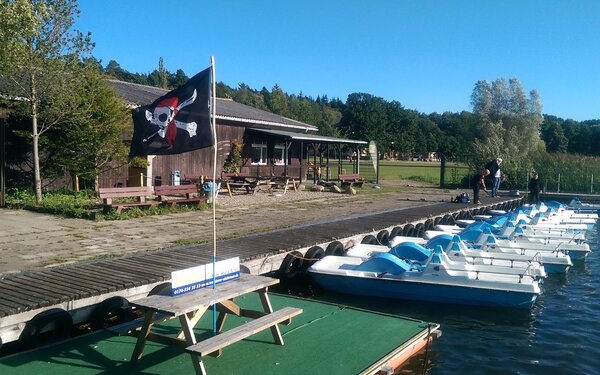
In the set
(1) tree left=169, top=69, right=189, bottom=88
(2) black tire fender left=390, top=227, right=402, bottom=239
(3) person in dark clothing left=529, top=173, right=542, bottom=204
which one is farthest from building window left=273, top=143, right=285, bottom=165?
(1) tree left=169, top=69, right=189, bottom=88

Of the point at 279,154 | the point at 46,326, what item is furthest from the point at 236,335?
the point at 279,154

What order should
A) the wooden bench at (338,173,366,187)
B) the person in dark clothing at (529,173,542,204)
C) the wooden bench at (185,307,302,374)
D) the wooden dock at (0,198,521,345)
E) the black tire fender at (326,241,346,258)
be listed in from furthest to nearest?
the wooden bench at (338,173,366,187) < the person in dark clothing at (529,173,542,204) < the black tire fender at (326,241,346,258) < the wooden dock at (0,198,521,345) < the wooden bench at (185,307,302,374)

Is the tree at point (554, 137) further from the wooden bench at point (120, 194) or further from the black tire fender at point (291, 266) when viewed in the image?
the black tire fender at point (291, 266)

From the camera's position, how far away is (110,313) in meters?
6.97

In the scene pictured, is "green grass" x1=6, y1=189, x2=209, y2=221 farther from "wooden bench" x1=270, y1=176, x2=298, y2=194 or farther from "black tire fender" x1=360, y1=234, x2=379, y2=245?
"wooden bench" x1=270, y1=176, x2=298, y2=194

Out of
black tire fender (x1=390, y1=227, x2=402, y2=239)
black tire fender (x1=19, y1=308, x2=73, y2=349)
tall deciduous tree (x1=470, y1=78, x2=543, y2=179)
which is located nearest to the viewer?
black tire fender (x1=19, y1=308, x2=73, y2=349)

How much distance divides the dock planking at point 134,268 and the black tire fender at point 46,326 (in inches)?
6.8

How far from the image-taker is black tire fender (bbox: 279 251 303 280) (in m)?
10.3

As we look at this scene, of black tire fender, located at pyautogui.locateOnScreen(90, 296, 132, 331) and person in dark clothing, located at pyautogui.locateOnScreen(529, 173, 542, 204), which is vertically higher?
person in dark clothing, located at pyautogui.locateOnScreen(529, 173, 542, 204)

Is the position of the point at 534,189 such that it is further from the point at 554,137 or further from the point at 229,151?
the point at 554,137

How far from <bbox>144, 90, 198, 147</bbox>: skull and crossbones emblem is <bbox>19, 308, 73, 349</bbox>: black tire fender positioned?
246 centimetres

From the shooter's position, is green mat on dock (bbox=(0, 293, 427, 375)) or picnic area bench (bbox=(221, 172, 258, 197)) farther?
picnic area bench (bbox=(221, 172, 258, 197))

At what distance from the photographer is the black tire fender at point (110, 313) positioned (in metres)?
6.82

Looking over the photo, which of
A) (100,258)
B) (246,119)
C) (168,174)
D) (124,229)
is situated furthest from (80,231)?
(246,119)
